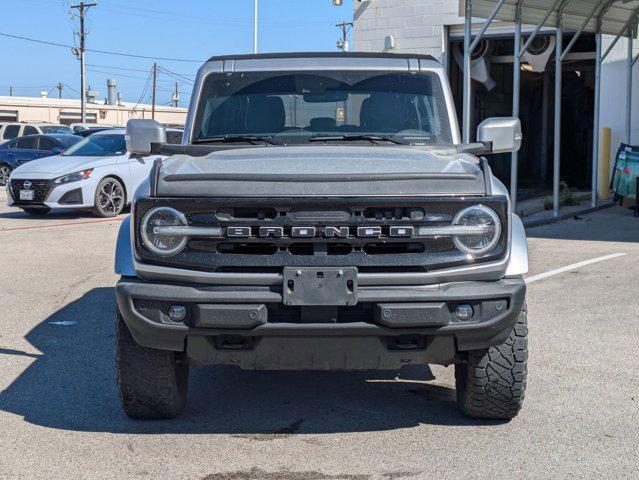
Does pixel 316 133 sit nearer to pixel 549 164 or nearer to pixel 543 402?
A: pixel 543 402

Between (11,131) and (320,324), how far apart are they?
26.7 metres

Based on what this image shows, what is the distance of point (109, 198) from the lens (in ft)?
52.9

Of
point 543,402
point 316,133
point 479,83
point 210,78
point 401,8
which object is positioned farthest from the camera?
point 479,83

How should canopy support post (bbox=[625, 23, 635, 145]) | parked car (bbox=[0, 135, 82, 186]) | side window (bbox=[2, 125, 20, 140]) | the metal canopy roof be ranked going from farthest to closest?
1. side window (bbox=[2, 125, 20, 140])
2. parked car (bbox=[0, 135, 82, 186])
3. canopy support post (bbox=[625, 23, 635, 145])
4. the metal canopy roof

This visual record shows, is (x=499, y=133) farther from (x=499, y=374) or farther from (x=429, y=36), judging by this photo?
(x=429, y=36)

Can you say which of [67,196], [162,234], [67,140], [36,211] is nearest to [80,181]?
[67,196]

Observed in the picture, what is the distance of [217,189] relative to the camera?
4.26 m

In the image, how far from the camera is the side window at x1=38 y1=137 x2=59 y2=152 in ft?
75.1

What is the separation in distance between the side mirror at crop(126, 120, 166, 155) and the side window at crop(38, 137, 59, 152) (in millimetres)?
18184

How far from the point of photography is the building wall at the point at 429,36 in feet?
61.5

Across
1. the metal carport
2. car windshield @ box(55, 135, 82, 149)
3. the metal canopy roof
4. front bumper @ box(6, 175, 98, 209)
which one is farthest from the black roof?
car windshield @ box(55, 135, 82, 149)

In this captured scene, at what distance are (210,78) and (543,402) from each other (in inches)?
114

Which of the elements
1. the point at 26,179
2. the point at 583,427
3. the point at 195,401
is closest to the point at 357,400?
the point at 195,401

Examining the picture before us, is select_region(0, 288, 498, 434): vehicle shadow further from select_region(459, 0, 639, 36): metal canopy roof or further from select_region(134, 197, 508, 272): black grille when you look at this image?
select_region(459, 0, 639, 36): metal canopy roof
